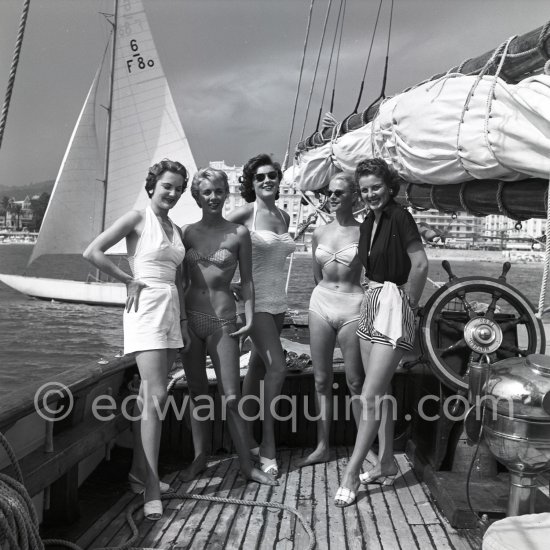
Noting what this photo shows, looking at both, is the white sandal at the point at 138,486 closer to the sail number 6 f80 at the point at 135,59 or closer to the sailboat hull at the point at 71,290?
the sailboat hull at the point at 71,290

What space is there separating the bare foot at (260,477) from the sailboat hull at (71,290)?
21.1m

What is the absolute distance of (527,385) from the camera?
2.18 meters

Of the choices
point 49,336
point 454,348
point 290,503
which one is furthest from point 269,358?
point 49,336

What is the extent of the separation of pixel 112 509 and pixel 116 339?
18.3 metres

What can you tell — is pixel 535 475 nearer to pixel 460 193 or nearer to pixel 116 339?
pixel 460 193

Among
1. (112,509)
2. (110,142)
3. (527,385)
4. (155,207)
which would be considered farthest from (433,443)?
(110,142)

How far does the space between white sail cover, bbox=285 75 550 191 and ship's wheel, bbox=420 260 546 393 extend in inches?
23.1

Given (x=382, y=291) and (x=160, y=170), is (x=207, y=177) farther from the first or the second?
→ (x=382, y=291)

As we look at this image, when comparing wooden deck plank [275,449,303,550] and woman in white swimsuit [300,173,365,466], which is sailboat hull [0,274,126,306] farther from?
woman in white swimsuit [300,173,365,466]

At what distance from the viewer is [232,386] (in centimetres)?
333

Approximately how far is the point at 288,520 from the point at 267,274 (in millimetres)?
1293

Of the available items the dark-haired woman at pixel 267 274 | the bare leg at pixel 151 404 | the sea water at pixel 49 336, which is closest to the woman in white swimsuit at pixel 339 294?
the dark-haired woman at pixel 267 274

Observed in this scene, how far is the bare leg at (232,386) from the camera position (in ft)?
10.7

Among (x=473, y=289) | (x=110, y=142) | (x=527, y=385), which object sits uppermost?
(x=110, y=142)
